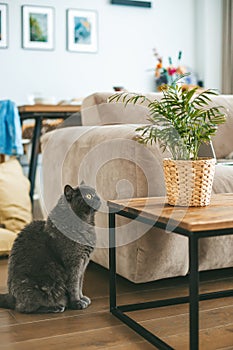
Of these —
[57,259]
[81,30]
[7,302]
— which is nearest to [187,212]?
[57,259]

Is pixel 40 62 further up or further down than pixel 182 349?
further up

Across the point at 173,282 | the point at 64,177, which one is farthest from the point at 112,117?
the point at 173,282

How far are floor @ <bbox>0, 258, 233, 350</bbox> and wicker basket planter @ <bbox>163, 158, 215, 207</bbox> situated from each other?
17.0 inches

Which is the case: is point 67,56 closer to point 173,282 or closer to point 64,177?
point 64,177

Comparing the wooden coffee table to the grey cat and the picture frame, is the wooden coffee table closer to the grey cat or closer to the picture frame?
the grey cat

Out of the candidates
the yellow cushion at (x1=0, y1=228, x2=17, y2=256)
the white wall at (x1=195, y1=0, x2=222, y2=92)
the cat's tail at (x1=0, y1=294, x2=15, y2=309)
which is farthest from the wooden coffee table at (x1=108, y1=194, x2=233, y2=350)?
the white wall at (x1=195, y1=0, x2=222, y2=92)

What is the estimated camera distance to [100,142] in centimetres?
234

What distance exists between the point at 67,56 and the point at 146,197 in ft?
13.9

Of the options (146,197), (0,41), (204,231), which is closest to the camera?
(204,231)

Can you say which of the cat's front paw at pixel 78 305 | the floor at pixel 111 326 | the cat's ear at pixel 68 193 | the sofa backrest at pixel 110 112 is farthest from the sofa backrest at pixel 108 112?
the cat's front paw at pixel 78 305

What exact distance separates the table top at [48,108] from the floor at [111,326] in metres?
2.20

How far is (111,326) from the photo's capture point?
1862 mm

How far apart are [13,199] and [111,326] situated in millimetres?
1752

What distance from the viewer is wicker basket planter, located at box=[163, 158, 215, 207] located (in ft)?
5.70
